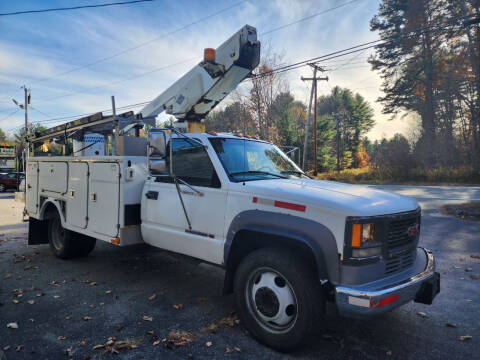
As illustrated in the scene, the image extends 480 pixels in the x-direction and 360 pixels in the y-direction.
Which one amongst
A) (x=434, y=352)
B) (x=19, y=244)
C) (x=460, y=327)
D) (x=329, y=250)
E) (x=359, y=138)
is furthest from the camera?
(x=359, y=138)

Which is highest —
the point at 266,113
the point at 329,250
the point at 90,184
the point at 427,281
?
the point at 266,113

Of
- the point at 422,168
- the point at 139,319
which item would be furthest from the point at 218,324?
the point at 422,168

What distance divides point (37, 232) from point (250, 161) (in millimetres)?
4841

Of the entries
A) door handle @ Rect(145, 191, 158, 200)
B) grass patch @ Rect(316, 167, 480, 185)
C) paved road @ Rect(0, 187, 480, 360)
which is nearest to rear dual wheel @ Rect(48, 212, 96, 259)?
paved road @ Rect(0, 187, 480, 360)

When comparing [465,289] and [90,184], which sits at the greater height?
[90,184]

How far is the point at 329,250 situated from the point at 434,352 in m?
1.50

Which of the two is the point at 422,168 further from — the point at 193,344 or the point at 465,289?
the point at 193,344

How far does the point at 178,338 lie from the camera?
330 centimetres

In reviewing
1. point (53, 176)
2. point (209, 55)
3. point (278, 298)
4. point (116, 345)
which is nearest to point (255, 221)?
point (278, 298)

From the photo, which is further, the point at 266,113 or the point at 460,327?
the point at 266,113

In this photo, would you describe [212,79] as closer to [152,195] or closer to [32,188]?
[152,195]

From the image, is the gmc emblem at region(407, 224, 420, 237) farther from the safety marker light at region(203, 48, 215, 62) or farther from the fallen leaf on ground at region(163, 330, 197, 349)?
the safety marker light at region(203, 48, 215, 62)

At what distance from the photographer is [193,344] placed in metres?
3.19

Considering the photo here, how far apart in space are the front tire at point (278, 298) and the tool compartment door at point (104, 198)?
213cm
